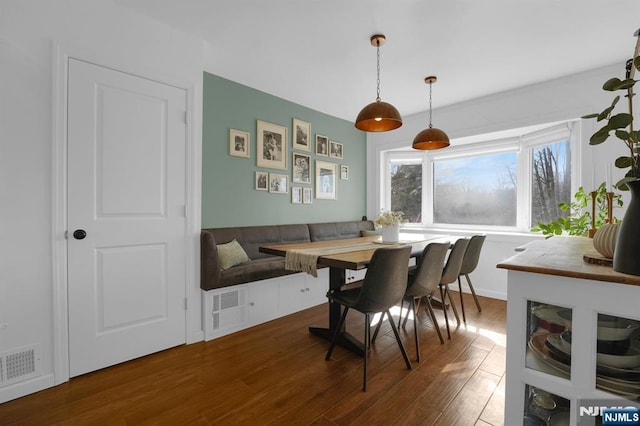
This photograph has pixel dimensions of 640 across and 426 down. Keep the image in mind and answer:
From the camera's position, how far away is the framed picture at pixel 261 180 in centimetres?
366

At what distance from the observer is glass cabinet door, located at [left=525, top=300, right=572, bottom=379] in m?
1.02

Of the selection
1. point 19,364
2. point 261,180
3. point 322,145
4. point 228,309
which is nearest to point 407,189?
point 322,145

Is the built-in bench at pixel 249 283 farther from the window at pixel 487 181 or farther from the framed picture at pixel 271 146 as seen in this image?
the window at pixel 487 181

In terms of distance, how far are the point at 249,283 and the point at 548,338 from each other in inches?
94.0

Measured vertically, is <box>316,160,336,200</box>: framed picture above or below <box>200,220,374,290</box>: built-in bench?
above

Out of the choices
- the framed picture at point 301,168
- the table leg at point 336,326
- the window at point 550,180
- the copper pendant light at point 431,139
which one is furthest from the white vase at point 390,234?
the window at point 550,180

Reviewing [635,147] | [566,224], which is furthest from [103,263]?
[566,224]

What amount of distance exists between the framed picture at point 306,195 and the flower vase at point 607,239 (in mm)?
3358

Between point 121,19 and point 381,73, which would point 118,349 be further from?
point 381,73

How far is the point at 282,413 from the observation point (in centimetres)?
165

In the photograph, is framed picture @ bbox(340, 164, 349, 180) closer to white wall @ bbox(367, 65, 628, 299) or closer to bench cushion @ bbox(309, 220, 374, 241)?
bench cushion @ bbox(309, 220, 374, 241)

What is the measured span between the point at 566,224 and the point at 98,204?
13.8 ft

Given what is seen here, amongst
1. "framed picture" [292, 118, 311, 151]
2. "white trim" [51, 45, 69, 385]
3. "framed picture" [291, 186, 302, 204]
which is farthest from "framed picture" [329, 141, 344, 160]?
"white trim" [51, 45, 69, 385]

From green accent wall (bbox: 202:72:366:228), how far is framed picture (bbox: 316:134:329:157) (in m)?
0.07
